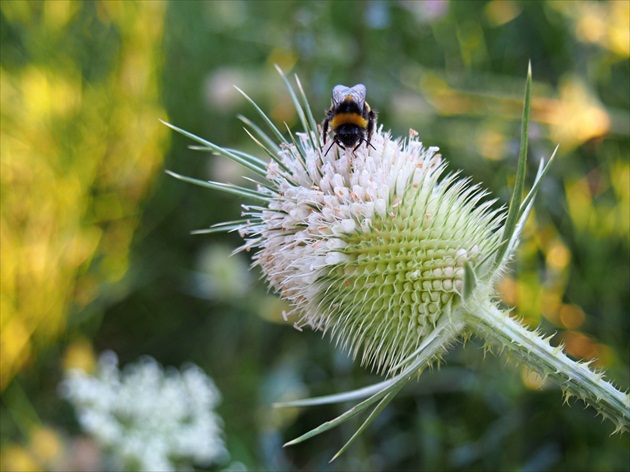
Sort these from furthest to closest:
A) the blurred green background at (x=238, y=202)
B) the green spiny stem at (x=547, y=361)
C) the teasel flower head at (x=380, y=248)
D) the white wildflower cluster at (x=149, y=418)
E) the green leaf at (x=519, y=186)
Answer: the blurred green background at (x=238, y=202), the white wildflower cluster at (x=149, y=418), the teasel flower head at (x=380, y=248), the green spiny stem at (x=547, y=361), the green leaf at (x=519, y=186)

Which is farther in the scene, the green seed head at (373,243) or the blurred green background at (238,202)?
the blurred green background at (238,202)

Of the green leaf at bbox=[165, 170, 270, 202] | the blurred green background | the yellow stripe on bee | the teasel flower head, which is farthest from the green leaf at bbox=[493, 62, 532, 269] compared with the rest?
the blurred green background

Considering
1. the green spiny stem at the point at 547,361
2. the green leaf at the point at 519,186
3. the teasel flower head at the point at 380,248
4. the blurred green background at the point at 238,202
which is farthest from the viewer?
the blurred green background at the point at 238,202

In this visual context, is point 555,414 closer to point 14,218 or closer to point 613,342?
point 613,342

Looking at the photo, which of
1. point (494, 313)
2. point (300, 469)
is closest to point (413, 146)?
point (494, 313)

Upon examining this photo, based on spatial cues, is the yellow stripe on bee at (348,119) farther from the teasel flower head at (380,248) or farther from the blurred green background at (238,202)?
the blurred green background at (238,202)

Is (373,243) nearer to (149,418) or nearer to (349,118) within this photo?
(349,118)

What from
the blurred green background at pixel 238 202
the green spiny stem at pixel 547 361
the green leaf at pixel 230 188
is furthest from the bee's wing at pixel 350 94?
the blurred green background at pixel 238 202
